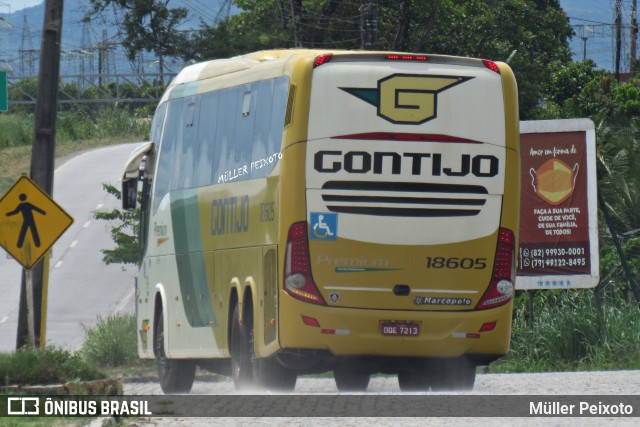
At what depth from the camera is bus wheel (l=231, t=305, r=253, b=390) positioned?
1620cm

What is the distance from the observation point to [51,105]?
22281mm

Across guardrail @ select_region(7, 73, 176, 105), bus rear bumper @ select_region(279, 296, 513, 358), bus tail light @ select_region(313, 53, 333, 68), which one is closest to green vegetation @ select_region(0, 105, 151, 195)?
guardrail @ select_region(7, 73, 176, 105)

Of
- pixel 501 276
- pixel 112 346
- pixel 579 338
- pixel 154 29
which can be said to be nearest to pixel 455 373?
pixel 501 276

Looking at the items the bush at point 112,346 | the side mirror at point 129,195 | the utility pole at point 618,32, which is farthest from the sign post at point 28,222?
the utility pole at point 618,32

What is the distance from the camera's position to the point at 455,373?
1605cm

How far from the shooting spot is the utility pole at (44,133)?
22.0 meters

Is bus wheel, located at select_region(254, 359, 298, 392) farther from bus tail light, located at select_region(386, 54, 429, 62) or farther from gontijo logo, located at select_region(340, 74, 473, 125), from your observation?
bus tail light, located at select_region(386, 54, 429, 62)

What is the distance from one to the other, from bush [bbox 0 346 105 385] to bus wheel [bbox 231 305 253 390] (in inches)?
61.8

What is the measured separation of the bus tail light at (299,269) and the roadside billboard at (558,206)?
924 centimetres

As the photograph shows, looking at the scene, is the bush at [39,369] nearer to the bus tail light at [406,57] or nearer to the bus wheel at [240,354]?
the bus wheel at [240,354]

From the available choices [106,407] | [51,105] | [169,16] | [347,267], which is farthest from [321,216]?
[169,16]

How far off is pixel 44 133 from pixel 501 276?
9.47 metres

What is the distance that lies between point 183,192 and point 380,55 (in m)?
4.68

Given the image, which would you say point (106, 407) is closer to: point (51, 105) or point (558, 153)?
point (51, 105)
